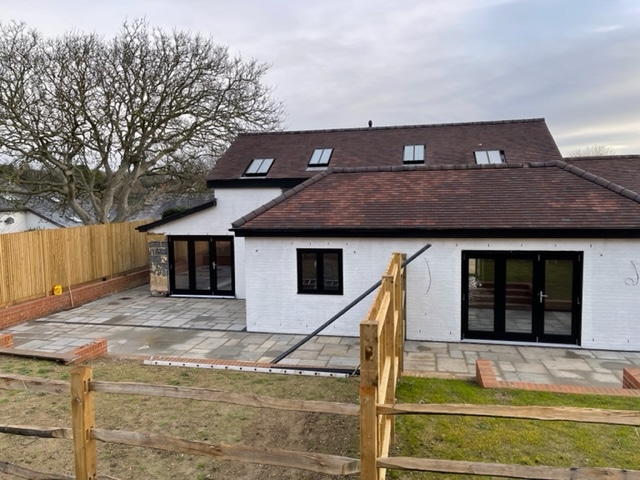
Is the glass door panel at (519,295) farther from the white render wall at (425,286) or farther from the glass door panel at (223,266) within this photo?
the glass door panel at (223,266)

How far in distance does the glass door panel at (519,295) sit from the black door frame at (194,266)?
893cm

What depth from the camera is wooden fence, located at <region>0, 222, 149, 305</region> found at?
38.2ft

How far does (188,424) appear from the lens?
212 inches

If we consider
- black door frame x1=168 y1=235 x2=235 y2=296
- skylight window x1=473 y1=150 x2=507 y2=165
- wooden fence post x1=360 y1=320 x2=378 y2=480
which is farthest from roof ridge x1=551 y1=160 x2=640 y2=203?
black door frame x1=168 y1=235 x2=235 y2=296

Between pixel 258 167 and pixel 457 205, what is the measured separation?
8186mm

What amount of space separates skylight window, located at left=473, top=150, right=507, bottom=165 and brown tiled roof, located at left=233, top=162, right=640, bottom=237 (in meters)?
3.45

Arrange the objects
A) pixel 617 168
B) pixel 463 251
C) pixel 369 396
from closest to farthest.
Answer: pixel 369 396, pixel 463 251, pixel 617 168

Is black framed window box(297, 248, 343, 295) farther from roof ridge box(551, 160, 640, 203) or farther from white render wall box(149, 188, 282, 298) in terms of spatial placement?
roof ridge box(551, 160, 640, 203)

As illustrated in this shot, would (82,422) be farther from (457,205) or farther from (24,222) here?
(24,222)

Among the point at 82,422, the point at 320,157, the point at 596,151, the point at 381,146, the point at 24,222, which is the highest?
the point at 596,151

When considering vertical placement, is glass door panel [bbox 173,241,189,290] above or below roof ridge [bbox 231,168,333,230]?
below

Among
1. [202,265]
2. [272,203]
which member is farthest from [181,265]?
[272,203]

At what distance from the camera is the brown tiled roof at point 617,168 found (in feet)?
41.9

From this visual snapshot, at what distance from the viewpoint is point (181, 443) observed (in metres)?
3.21
